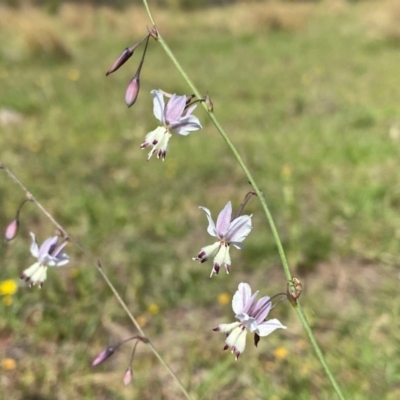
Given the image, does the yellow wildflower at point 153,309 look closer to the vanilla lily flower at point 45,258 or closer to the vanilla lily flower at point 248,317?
the vanilla lily flower at point 45,258

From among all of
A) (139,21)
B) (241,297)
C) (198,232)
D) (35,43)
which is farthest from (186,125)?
(139,21)

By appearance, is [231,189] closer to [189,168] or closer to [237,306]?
[189,168]

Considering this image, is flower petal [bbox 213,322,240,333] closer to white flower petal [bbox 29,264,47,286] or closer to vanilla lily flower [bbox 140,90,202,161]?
vanilla lily flower [bbox 140,90,202,161]

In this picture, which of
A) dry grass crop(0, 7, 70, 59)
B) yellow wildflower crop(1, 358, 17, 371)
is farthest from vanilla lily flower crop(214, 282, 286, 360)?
dry grass crop(0, 7, 70, 59)

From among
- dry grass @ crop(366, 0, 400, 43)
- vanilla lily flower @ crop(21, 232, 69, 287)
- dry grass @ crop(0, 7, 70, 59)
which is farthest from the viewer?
dry grass @ crop(366, 0, 400, 43)

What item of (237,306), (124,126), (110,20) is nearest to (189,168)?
(124,126)

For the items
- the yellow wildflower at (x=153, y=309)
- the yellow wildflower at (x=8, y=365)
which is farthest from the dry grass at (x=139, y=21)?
the yellow wildflower at (x=8, y=365)

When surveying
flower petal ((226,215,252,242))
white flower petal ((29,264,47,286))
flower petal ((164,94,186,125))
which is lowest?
white flower petal ((29,264,47,286))
